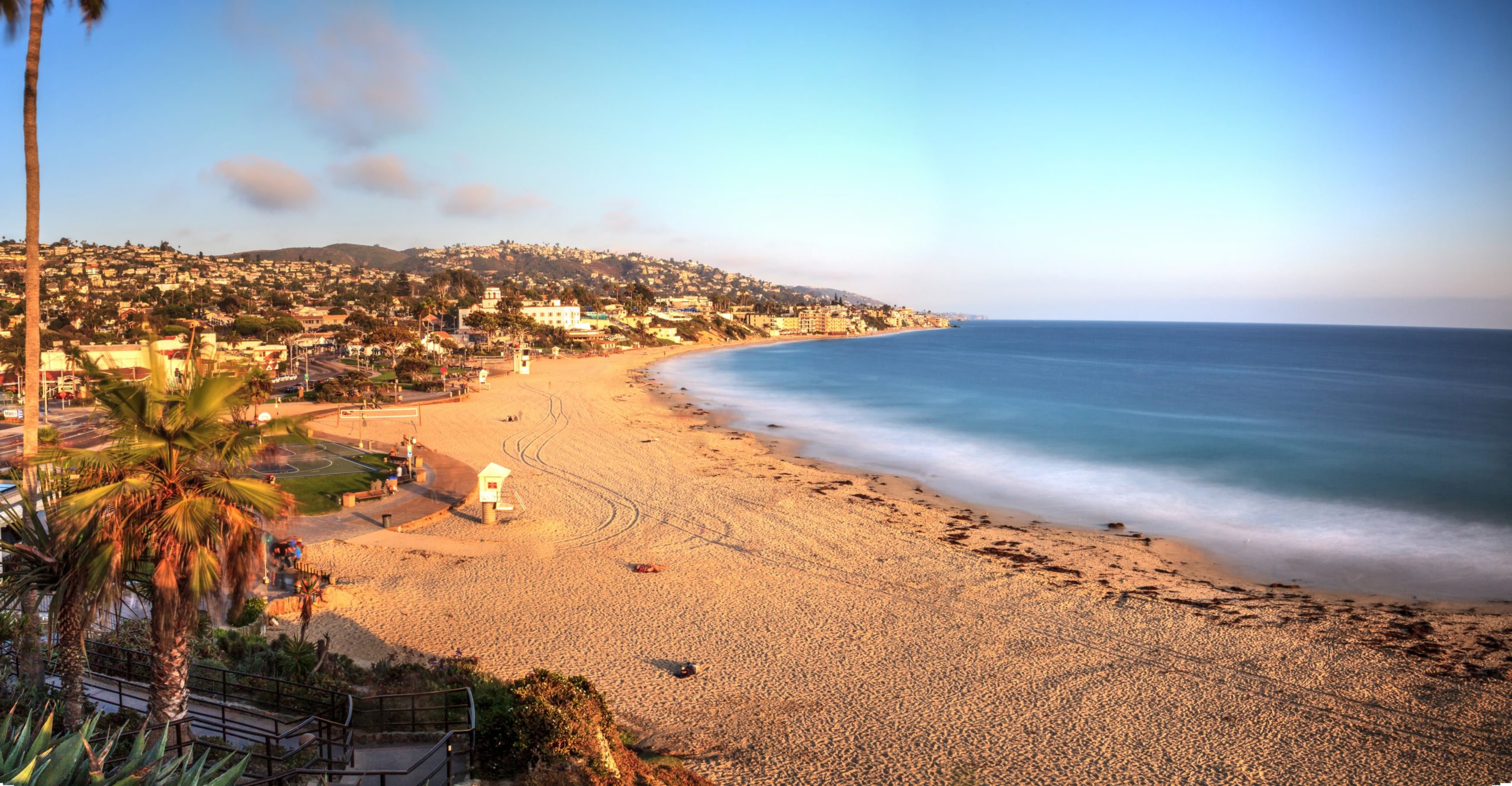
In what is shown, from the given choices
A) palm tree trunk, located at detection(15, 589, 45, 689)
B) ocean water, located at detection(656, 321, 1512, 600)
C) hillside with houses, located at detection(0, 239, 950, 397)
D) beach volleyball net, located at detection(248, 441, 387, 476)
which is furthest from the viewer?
hillside with houses, located at detection(0, 239, 950, 397)

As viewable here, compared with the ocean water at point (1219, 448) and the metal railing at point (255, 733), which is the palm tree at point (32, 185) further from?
the ocean water at point (1219, 448)

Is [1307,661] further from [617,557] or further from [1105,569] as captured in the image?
[617,557]

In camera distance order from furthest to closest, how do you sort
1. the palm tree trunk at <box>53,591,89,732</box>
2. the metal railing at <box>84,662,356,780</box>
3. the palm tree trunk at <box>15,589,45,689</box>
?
the palm tree trunk at <box>15,589,45,689</box> < the metal railing at <box>84,662,356,780</box> < the palm tree trunk at <box>53,591,89,732</box>

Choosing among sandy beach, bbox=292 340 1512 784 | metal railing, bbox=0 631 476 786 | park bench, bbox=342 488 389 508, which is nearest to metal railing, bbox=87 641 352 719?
metal railing, bbox=0 631 476 786

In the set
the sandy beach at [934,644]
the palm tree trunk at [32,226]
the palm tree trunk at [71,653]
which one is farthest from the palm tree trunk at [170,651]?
the sandy beach at [934,644]

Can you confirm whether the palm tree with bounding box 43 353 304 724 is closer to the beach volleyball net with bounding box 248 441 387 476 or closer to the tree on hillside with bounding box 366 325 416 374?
the beach volleyball net with bounding box 248 441 387 476

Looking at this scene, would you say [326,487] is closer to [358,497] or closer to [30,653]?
[358,497]

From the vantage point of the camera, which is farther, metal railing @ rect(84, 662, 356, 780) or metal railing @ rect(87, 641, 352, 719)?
metal railing @ rect(87, 641, 352, 719)
